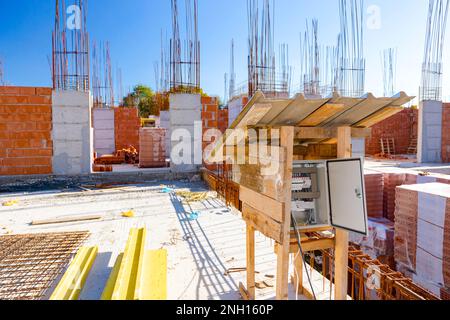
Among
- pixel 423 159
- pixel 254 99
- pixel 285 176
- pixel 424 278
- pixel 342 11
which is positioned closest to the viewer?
pixel 254 99

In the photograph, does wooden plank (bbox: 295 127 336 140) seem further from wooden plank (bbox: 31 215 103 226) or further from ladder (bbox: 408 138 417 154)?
ladder (bbox: 408 138 417 154)

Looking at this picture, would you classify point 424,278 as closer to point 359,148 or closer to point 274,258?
point 274,258

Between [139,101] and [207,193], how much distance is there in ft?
91.9

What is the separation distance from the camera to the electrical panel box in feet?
6.36

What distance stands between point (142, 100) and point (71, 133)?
24.7 metres

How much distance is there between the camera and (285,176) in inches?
73.5

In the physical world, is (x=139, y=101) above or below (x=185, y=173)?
above

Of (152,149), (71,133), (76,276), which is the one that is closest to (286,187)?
(76,276)

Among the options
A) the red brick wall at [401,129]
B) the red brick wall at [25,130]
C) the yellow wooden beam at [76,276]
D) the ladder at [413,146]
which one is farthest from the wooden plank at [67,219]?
the ladder at [413,146]

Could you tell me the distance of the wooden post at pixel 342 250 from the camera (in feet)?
6.68

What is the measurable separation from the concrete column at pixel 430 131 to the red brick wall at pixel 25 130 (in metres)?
13.6

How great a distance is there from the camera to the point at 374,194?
7.07 metres

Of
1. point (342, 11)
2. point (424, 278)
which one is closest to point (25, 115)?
point (424, 278)

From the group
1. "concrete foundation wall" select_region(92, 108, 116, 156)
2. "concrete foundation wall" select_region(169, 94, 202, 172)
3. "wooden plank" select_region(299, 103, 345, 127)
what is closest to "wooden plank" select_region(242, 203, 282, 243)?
"wooden plank" select_region(299, 103, 345, 127)
